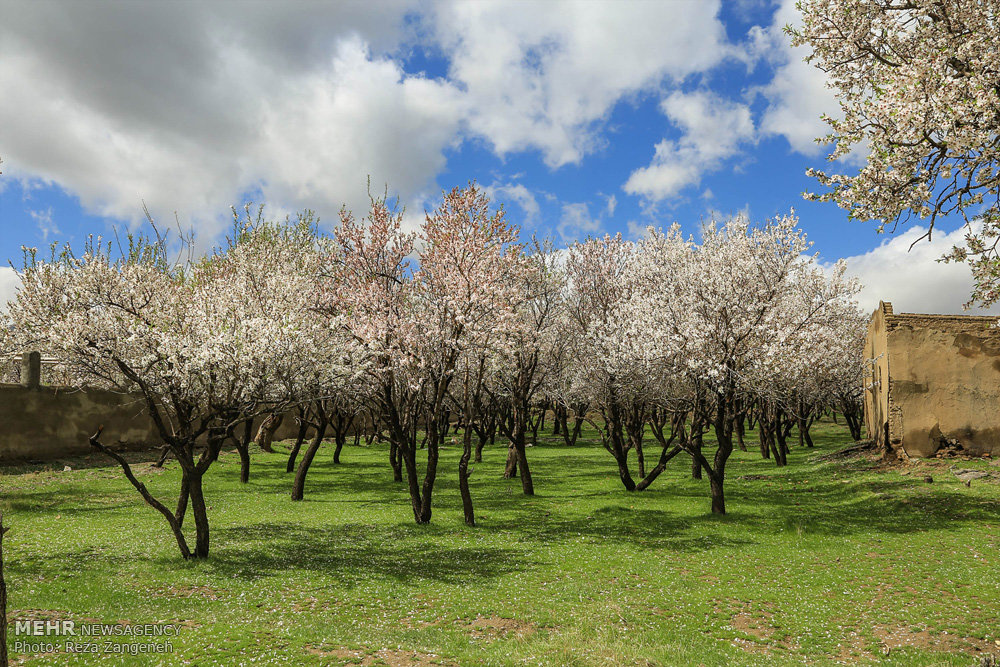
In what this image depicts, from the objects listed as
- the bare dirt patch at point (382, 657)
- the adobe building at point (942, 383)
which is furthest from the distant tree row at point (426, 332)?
the bare dirt patch at point (382, 657)

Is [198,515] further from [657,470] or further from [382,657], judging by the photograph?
[657,470]

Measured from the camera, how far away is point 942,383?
27.4 meters

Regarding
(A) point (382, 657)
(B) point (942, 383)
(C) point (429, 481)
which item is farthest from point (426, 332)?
(B) point (942, 383)

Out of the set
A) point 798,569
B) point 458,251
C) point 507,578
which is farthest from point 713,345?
point 507,578

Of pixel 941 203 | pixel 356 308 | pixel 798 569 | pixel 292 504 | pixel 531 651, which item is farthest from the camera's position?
pixel 292 504

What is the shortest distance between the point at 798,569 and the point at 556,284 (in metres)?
16.9

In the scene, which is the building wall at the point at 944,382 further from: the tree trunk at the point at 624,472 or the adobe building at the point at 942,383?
the tree trunk at the point at 624,472

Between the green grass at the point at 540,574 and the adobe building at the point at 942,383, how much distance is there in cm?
206

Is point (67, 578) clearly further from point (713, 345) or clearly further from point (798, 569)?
point (713, 345)

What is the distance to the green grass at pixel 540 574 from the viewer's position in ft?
36.6

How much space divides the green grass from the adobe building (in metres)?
2.06

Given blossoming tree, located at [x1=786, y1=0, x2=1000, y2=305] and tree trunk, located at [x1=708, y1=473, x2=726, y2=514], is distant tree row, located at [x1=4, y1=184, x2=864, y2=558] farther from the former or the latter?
blossoming tree, located at [x1=786, y1=0, x2=1000, y2=305]

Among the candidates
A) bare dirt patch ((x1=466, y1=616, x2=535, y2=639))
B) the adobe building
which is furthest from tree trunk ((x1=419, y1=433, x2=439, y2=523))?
the adobe building

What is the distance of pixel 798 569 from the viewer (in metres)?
16.2
